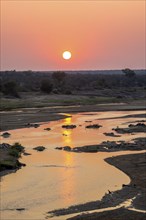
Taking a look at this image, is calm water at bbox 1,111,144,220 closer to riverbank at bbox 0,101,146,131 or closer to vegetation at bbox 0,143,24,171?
vegetation at bbox 0,143,24,171

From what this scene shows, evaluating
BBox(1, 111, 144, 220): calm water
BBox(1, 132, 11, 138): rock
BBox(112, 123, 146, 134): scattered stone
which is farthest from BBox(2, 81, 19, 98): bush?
BBox(1, 111, 144, 220): calm water

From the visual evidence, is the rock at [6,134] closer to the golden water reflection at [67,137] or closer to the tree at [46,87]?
the golden water reflection at [67,137]

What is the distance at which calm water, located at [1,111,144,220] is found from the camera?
23.2 m

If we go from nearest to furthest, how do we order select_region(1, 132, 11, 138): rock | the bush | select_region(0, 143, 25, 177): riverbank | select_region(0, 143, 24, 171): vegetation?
select_region(0, 143, 25, 177): riverbank → select_region(0, 143, 24, 171): vegetation → select_region(1, 132, 11, 138): rock → the bush

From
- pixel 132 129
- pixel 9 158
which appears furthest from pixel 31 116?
pixel 9 158

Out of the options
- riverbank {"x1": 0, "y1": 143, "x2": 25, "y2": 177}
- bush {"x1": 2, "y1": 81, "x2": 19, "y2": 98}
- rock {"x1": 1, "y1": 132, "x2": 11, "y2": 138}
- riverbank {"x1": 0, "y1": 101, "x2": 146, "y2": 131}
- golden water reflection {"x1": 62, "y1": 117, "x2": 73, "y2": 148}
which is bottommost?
riverbank {"x1": 0, "y1": 143, "x2": 25, "y2": 177}

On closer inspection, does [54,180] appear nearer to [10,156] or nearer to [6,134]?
[10,156]

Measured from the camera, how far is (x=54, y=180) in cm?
2809

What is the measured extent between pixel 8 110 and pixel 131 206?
181 feet

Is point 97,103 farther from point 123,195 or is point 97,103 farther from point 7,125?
point 123,195

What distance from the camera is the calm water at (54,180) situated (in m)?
23.2

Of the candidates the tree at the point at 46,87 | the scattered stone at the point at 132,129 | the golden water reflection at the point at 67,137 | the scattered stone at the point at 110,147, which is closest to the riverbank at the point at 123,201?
the scattered stone at the point at 110,147

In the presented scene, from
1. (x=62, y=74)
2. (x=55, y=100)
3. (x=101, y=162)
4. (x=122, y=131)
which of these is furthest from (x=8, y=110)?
(x=62, y=74)

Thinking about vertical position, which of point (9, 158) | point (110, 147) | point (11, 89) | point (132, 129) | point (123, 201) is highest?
point (11, 89)
